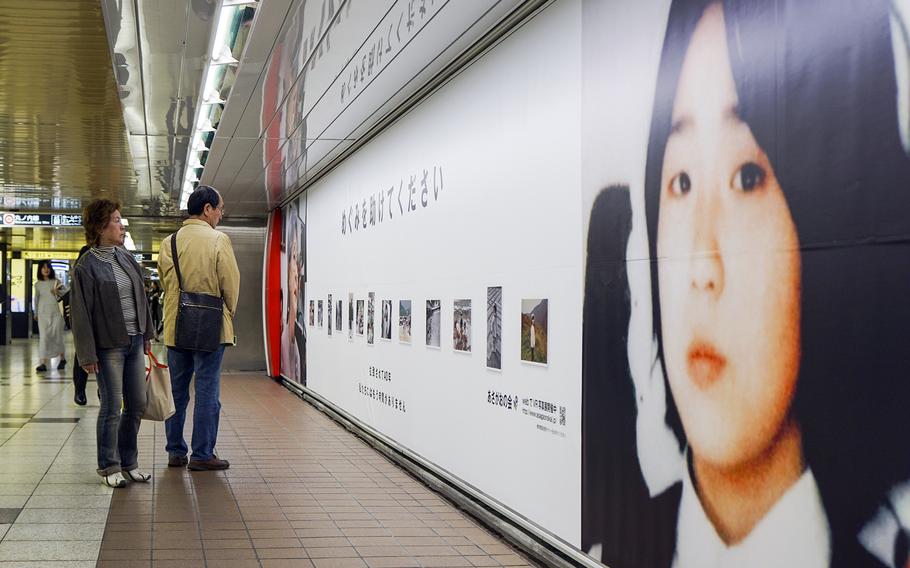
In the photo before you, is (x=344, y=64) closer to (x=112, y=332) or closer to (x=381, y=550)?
(x=112, y=332)

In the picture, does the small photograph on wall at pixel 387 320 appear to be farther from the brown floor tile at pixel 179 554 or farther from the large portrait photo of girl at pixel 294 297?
the large portrait photo of girl at pixel 294 297

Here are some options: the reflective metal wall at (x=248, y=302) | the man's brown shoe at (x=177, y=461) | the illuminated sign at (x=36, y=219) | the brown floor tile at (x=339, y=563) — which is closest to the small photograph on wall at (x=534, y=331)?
the brown floor tile at (x=339, y=563)

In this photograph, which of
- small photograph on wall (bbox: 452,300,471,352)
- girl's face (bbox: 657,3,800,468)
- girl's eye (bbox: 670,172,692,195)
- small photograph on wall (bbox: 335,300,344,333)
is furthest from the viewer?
small photograph on wall (bbox: 335,300,344,333)

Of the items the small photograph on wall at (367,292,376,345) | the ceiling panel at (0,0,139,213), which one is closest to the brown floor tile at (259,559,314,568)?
the ceiling panel at (0,0,139,213)

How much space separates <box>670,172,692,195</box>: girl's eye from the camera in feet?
10.3

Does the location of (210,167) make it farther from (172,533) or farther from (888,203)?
(888,203)

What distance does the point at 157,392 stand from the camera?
5.80 m

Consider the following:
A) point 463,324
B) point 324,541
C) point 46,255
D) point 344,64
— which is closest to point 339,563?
point 324,541

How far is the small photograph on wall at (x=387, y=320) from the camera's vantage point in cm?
745

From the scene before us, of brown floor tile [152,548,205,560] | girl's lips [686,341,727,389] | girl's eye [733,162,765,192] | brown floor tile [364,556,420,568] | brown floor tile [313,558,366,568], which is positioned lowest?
brown floor tile [364,556,420,568]

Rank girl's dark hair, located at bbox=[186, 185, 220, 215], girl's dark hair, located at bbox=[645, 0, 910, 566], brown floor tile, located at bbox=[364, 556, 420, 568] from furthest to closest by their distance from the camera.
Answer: girl's dark hair, located at bbox=[186, 185, 220, 215] < brown floor tile, located at bbox=[364, 556, 420, 568] < girl's dark hair, located at bbox=[645, 0, 910, 566]

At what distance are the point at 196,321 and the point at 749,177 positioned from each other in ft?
13.9

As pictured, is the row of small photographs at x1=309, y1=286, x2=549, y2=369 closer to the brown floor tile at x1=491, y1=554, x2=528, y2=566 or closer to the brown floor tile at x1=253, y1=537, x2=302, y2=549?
the brown floor tile at x1=491, y1=554, x2=528, y2=566

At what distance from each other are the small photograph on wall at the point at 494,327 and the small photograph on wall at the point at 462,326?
36cm
